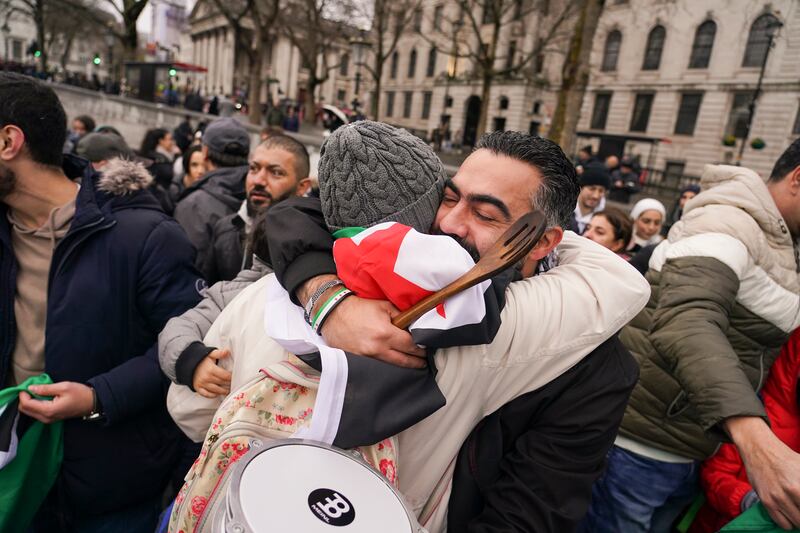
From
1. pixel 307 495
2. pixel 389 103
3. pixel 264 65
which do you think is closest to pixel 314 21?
pixel 389 103

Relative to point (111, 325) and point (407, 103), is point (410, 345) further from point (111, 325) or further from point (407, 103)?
point (407, 103)

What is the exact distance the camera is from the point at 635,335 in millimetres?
2328

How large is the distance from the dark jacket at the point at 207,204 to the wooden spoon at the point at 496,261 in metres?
2.86

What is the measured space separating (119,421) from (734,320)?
2586mm

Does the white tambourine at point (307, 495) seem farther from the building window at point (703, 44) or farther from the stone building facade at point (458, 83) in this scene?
the building window at point (703, 44)

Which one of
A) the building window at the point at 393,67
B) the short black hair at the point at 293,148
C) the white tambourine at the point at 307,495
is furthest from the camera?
the building window at the point at 393,67

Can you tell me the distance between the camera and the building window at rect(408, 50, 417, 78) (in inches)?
1873

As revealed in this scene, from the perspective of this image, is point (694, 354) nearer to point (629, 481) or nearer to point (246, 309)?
point (629, 481)

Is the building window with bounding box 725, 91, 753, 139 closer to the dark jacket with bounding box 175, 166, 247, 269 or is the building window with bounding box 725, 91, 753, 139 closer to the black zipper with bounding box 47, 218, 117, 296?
the dark jacket with bounding box 175, 166, 247, 269

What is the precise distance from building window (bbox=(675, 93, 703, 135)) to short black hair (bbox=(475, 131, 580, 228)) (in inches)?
1434

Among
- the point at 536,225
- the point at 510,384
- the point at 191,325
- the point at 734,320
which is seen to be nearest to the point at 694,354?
the point at 734,320

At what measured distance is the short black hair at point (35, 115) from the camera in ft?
6.17

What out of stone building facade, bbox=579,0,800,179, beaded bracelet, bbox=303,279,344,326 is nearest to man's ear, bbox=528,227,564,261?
beaded bracelet, bbox=303,279,344,326

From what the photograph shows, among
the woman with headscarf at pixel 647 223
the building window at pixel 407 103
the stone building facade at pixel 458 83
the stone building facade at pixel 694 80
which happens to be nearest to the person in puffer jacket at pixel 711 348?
the woman with headscarf at pixel 647 223
